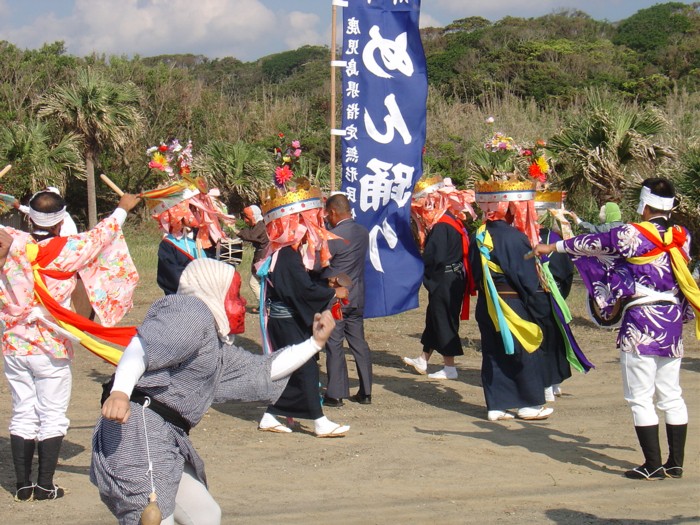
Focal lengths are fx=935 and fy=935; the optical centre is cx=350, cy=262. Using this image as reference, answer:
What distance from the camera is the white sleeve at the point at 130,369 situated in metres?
3.41

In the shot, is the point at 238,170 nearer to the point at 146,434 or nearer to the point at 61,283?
the point at 61,283

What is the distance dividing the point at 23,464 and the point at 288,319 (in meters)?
2.26

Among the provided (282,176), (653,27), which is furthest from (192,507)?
(653,27)

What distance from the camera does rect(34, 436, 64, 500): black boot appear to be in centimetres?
545

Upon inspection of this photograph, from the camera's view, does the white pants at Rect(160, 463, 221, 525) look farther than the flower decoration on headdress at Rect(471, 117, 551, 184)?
No

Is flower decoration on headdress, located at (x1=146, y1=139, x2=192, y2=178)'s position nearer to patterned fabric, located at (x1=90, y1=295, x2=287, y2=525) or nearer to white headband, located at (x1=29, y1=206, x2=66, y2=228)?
white headband, located at (x1=29, y1=206, x2=66, y2=228)

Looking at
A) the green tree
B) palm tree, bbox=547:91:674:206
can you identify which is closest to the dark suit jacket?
palm tree, bbox=547:91:674:206

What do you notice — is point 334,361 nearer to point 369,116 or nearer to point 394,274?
point 394,274

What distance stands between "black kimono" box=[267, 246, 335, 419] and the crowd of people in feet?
0.04

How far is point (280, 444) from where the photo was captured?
22.8 feet

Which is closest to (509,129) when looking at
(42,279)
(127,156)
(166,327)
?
(127,156)

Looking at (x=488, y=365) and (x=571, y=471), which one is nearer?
(x=571, y=471)

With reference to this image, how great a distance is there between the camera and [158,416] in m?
3.66

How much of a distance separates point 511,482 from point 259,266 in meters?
2.51
